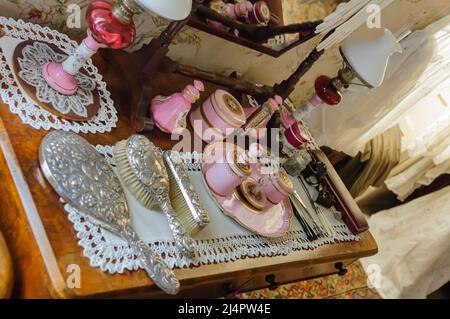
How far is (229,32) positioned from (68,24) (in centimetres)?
38

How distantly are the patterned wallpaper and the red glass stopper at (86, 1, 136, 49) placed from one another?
220 millimetres

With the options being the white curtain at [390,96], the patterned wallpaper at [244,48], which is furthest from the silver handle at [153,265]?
the white curtain at [390,96]

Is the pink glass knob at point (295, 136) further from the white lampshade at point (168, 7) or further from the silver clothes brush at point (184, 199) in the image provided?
the white lampshade at point (168, 7)

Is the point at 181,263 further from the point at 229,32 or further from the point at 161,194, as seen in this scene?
the point at 229,32

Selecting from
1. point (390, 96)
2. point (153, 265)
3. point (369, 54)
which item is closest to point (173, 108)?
point (153, 265)

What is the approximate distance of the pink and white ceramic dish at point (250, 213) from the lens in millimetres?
929

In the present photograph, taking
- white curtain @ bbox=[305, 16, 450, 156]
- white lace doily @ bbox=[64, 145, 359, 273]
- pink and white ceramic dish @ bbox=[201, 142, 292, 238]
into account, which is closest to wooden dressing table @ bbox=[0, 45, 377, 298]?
white lace doily @ bbox=[64, 145, 359, 273]

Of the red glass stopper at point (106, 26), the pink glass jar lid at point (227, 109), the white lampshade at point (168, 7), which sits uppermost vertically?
the white lampshade at point (168, 7)

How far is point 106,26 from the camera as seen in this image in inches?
29.3

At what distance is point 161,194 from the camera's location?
783 mm

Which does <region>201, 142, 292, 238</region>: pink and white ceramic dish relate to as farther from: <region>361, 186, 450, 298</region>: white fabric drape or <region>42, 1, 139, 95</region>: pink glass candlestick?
<region>361, 186, 450, 298</region>: white fabric drape

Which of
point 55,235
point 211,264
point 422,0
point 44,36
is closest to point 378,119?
point 422,0

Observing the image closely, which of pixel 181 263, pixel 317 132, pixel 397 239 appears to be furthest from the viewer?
A: pixel 397 239

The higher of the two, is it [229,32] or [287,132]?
[229,32]
